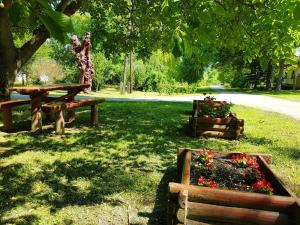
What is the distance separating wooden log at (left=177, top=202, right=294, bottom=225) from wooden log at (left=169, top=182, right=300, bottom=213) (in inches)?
2.1

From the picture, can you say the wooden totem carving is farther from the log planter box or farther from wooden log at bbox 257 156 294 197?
wooden log at bbox 257 156 294 197

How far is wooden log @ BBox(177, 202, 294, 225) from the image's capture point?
134 inches

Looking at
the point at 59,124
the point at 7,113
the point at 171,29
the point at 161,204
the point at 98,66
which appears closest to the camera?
the point at 171,29

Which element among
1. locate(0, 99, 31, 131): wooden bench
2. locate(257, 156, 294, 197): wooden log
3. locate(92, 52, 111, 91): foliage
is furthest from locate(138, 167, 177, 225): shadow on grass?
locate(92, 52, 111, 91): foliage

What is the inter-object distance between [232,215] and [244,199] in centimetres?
21

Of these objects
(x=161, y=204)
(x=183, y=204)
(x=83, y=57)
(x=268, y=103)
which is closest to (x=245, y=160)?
(x=161, y=204)

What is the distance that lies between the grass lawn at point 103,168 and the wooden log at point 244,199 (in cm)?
99

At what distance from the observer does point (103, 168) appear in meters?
6.28

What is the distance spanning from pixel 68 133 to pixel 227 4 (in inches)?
219

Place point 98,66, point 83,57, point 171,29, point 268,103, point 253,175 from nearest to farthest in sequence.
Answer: point 171,29, point 253,175, point 268,103, point 83,57, point 98,66

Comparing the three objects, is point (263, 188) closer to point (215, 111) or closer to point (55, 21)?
point (55, 21)

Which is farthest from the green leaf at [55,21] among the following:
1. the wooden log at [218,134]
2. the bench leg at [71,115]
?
the bench leg at [71,115]

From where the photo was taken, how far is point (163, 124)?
36.2ft

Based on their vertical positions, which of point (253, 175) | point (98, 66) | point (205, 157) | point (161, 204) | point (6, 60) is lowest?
point (161, 204)
